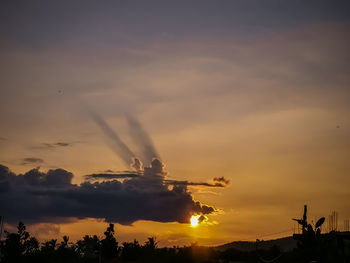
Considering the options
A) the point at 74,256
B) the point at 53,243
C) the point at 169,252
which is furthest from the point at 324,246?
the point at 53,243

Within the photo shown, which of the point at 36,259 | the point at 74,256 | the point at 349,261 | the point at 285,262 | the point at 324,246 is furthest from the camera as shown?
the point at 74,256

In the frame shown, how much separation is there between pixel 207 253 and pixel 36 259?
1003 inches

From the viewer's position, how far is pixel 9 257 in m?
74.4

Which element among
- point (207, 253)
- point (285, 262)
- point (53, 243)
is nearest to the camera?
point (285, 262)

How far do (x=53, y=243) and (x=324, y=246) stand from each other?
68345 millimetres

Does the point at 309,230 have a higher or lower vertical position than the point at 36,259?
higher

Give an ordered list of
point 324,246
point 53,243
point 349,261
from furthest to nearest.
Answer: point 53,243, point 324,246, point 349,261

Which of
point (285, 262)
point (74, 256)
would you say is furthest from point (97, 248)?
point (285, 262)

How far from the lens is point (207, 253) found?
65.5m

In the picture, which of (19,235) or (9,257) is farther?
(19,235)

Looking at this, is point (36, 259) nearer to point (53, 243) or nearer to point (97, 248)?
point (97, 248)

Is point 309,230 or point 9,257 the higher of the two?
point 309,230

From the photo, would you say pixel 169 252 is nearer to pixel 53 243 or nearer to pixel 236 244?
pixel 53 243

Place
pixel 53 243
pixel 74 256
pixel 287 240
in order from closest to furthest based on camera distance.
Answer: pixel 74 256, pixel 53 243, pixel 287 240
